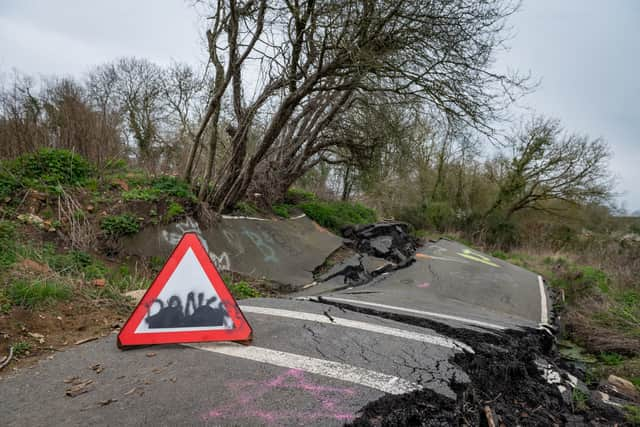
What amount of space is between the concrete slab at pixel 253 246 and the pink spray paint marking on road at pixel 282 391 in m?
5.78

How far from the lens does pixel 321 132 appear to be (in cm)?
1423

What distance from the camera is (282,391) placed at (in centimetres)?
223

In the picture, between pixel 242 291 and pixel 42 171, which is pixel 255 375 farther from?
pixel 42 171

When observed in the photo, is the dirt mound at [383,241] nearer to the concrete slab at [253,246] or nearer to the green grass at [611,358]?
the concrete slab at [253,246]

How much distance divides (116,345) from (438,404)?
8.46 feet

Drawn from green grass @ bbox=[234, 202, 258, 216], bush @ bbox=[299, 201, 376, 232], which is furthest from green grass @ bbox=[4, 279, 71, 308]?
bush @ bbox=[299, 201, 376, 232]

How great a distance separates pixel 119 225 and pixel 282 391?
6473 millimetres

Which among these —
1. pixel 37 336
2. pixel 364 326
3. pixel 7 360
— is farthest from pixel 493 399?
pixel 37 336

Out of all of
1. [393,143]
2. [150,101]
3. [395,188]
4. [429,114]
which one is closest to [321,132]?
[393,143]

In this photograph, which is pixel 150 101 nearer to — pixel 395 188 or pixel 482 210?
pixel 395 188

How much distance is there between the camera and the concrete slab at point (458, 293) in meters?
5.35

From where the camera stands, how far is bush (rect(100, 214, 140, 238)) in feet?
23.5

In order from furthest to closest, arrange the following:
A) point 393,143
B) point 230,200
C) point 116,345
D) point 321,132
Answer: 1. point 321,132
2. point 393,143
3. point 230,200
4. point 116,345

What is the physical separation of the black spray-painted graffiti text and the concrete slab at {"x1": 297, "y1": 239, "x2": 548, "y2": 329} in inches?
102
